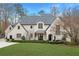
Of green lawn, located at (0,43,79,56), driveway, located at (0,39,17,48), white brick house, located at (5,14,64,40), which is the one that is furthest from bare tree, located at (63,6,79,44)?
driveway, located at (0,39,17,48)

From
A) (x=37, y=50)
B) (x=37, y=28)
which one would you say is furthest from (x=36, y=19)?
(x=37, y=50)

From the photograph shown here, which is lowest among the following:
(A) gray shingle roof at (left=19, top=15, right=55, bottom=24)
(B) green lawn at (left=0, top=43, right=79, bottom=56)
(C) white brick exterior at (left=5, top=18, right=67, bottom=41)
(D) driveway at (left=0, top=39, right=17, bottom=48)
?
(B) green lawn at (left=0, top=43, right=79, bottom=56)

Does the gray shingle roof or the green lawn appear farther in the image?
the gray shingle roof

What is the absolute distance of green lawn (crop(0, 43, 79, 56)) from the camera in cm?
2158

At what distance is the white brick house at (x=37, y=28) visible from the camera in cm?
2175

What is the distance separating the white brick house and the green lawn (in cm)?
20

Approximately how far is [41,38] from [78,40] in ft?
2.74

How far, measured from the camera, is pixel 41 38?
2180 cm

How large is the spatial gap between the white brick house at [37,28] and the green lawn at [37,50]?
0.66 ft

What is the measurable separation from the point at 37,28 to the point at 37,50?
1.72 ft

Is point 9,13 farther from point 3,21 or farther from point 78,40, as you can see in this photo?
point 78,40

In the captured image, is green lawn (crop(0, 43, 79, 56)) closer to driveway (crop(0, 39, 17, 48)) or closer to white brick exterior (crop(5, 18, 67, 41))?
driveway (crop(0, 39, 17, 48))

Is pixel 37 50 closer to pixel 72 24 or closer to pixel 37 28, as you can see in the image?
pixel 37 28

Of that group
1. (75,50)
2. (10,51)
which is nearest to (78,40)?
(75,50)
